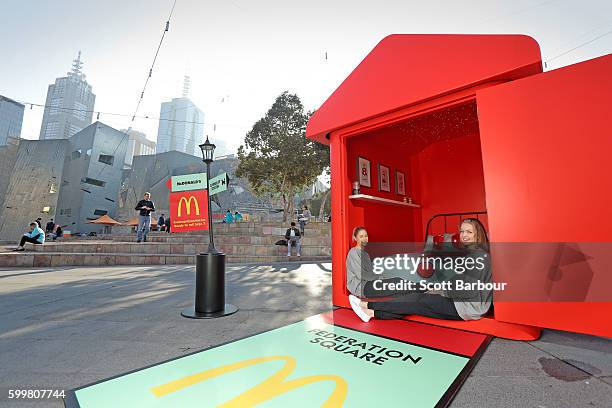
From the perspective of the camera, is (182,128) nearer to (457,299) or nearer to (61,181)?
(61,181)

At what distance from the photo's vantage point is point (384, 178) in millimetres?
4383

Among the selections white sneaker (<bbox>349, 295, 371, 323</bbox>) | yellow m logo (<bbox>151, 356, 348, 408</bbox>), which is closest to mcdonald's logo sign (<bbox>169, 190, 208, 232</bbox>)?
yellow m logo (<bbox>151, 356, 348, 408</bbox>)

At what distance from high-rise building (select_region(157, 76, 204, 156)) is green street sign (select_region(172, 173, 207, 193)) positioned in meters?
16.5

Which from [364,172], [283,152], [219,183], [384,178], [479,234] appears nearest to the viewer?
[479,234]

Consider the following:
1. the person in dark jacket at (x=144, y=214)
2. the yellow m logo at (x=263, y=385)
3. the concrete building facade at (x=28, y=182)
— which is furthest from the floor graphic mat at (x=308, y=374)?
the concrete building facade at (x=28, y=182)

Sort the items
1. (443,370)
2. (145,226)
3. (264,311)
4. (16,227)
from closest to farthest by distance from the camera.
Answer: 1. (443,370)
2. (264,311)
3. (145,226)
4. (16,227)

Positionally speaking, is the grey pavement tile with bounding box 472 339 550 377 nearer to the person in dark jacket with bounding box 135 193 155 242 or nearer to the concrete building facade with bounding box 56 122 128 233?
the person in dark jacket with bounding box 135 193 155 242

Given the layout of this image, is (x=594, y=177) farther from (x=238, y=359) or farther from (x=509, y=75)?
(x=238, y=359)

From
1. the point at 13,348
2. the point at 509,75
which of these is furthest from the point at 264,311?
the point at 509,75

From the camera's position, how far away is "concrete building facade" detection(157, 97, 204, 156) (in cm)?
2177

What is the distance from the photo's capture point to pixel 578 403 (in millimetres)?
1251

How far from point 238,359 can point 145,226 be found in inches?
368

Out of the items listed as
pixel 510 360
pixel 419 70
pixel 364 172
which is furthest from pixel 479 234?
pixel 419 70

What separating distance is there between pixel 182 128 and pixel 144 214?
21.7 metres
